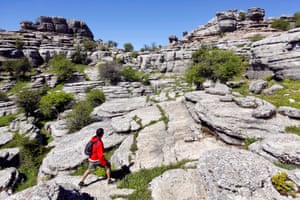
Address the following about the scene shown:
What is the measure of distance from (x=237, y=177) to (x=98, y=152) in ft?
19.5

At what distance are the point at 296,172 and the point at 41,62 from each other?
215 ft

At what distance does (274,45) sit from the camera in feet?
88.9

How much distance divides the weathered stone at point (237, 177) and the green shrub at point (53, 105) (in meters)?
28.1

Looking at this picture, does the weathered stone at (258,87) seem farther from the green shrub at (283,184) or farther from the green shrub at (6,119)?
the green shrub at (6,119)

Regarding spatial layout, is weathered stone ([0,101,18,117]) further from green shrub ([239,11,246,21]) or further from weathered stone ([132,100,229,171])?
green shrub ([239,11,246,21])

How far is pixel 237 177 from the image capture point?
18.9 ft

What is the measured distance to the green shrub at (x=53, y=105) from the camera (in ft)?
91.4

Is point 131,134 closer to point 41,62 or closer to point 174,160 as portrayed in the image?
point 174,160

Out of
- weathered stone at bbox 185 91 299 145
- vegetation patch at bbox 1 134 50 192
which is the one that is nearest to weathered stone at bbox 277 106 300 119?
weathered stone at bbox 185 91 299 145

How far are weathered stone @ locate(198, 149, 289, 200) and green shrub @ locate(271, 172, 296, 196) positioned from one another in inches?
5.5

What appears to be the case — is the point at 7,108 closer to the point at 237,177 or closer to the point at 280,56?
the point at 237,177

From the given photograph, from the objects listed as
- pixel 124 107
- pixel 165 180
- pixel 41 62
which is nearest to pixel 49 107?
pixel 124 107

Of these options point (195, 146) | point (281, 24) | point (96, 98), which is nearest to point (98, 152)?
point (195, 146)

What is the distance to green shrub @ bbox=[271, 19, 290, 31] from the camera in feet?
189
